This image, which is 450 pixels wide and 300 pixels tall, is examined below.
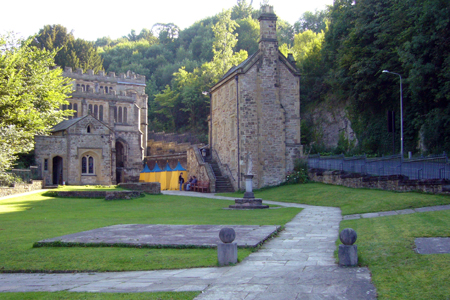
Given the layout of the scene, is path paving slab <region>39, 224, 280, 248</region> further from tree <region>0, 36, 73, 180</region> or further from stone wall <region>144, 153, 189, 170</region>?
stone wall <region>144, 153, 189, 170</region>

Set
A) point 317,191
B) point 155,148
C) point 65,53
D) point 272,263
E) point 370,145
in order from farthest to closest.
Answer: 1. point 65,53
2. point 155,148
3. point 370,145
4. point 317,191
5. point 272,263

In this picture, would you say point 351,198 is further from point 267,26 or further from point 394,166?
point 267,26

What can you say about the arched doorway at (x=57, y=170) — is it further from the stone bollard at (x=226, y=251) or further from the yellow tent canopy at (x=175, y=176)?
the stone bollard at (x=226, y=251)

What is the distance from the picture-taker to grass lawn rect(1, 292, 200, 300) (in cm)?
641

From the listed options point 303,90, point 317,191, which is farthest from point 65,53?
point 317,191

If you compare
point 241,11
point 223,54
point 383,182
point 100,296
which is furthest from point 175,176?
point 241,11

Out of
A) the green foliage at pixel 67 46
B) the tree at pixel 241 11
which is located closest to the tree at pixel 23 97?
the green foliage at pixel 67 46

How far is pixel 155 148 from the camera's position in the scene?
68375 mm

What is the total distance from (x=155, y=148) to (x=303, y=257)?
60.6m

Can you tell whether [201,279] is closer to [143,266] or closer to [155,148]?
[143,266]

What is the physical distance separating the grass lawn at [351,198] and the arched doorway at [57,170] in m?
21.3

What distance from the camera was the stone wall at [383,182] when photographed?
63.8 feet

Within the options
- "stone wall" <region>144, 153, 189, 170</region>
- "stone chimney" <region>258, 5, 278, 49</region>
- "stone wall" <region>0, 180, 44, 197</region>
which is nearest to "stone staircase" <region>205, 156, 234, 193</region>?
"stone wall" <region>144, 153, 189, 170</region>

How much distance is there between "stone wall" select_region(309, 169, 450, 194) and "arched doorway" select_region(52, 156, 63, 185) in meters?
26.3
